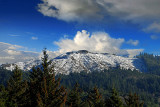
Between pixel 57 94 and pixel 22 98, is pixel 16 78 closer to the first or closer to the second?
pixel 22 98

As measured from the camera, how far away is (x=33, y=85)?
2534cm

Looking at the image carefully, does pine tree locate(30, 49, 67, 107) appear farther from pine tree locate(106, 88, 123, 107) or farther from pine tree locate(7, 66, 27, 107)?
pine tree locate(106, 88, 123, 107)

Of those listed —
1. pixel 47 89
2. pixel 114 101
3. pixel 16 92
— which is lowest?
pixel 114 101

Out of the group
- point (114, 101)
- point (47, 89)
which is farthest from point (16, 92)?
point (114, 101)

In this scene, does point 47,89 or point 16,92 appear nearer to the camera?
point 47,89

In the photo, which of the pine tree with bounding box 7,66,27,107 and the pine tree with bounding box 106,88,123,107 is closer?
the pine tree with bounding box 7,66,27,107

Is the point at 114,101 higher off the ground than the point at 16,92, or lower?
lower

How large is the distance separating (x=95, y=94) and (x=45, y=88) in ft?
86.3

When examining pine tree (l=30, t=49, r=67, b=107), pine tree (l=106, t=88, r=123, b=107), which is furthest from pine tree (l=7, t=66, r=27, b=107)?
pine tree (l=106, t=88, r=123, b=107)

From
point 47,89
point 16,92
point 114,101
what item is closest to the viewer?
point 47,89

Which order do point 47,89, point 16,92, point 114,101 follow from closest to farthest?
point 47,89 < point 16,92 < point 114,101

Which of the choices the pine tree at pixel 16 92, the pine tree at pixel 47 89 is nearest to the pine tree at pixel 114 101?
the pine tree at pixel 47 89

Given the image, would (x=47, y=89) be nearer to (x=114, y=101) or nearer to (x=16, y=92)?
(x=16, y=92)

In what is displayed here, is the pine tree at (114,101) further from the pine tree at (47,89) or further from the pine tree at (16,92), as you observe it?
the pine tree at (16,92)
